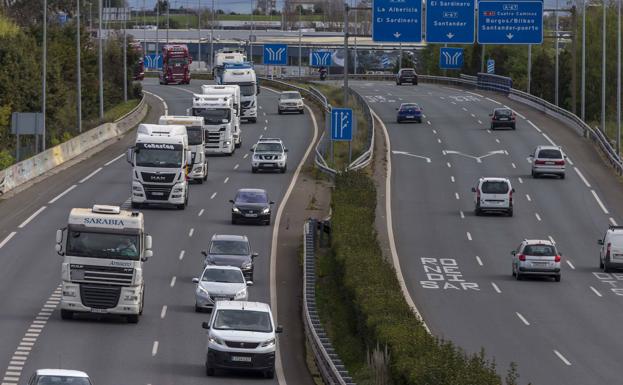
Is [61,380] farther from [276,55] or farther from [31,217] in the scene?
[276,55]

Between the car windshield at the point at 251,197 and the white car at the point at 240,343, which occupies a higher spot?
the car windshield at the point at 251,197

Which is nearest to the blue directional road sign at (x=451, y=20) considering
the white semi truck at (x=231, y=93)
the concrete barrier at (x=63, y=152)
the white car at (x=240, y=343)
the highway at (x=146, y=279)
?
the highway at (x=146, y=279)

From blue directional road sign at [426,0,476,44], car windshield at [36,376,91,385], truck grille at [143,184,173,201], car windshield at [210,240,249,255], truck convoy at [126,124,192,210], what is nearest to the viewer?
car windshield at [36,376,91,385]

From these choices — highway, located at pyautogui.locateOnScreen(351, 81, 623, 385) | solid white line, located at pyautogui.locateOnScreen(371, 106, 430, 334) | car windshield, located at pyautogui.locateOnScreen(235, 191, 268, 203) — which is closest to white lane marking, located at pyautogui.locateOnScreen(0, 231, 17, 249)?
car windshield, located at pyautogui.locateOnScreen(235, 191, 268, 203)

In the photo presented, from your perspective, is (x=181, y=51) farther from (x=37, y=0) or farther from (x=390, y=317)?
(x=390, y=317)

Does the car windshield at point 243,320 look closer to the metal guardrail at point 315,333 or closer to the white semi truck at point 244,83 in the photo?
the metal guardrail at point 315,333

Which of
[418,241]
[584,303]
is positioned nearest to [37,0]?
[418,241]

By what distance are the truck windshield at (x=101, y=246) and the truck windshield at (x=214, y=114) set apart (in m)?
39.9

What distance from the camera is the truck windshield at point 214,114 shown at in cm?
7544

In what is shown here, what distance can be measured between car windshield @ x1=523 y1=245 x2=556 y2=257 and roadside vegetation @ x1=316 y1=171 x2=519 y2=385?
538 centimetres

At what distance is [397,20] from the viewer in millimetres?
74250

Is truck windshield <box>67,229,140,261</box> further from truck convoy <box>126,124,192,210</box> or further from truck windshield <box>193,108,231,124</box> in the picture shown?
truck windshield <box>193,108,231,124</box>

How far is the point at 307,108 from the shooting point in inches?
4181

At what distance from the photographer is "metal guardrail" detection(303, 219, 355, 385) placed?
27.6 m
